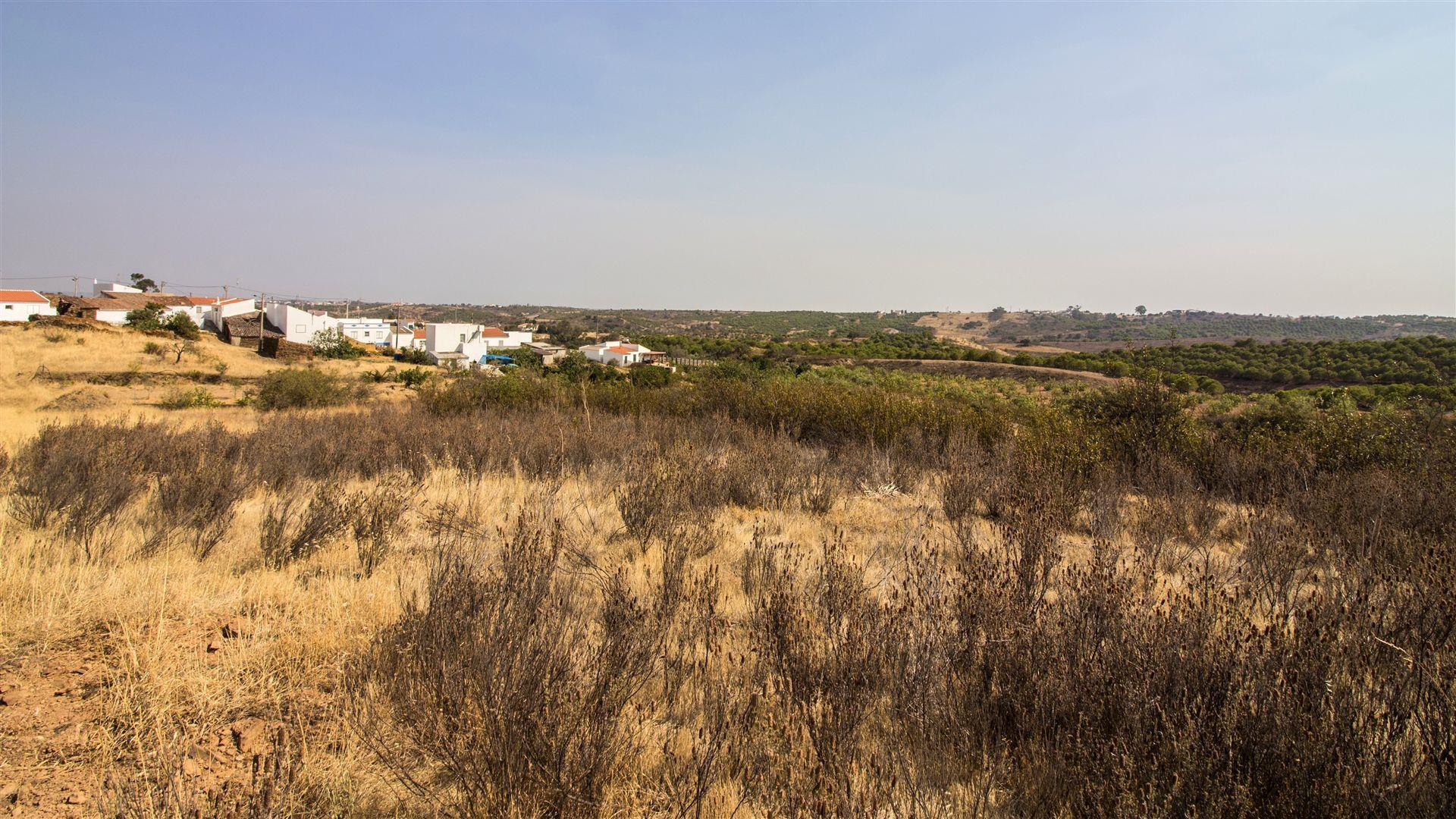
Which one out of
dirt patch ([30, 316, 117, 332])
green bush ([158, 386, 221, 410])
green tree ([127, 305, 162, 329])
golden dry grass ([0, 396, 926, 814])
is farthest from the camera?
green tree ([127, 305, 162, 329])

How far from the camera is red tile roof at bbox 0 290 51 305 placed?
49844 millimetres

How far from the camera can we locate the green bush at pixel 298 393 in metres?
19.6

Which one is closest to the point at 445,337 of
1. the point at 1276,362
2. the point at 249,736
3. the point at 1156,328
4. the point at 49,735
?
the point at 1276,362

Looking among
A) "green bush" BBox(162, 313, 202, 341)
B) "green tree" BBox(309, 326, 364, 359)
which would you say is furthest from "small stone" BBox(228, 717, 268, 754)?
"green tree" BBox(309, 326, 364, 359)

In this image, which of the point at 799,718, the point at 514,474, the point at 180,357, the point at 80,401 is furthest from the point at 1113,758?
the point at 180,357

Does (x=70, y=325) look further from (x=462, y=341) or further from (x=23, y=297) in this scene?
(x=23, y=297)

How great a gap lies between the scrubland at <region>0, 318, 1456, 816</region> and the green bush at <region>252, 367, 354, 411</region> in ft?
52.7

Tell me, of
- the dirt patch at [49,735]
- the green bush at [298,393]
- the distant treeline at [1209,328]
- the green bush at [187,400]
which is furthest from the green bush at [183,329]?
the distant treeline at [1209,328]

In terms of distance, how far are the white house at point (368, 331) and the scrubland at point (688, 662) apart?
6035 centimetres

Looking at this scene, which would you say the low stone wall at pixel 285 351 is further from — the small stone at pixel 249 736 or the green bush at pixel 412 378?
the small stone at pixel 249 736

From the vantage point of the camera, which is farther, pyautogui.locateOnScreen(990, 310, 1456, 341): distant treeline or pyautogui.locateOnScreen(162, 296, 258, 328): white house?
pyautogui.locateOnScreen(990, 310, 1456, 341): distant treeline

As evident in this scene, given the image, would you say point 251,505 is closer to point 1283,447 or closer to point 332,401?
point 1283,447

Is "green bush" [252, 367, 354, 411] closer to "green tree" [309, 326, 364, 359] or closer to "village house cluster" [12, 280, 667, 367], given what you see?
"green tree" [309, 326, 364, 359]

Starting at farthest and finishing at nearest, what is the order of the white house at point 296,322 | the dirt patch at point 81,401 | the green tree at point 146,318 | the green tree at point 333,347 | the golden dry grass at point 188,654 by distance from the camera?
the white house at point 296,322 → the green tree at point 333,347 → the green tree at point 146,318 → the dirt patch at point 81,401 → the golden dry grass at point 188,654
